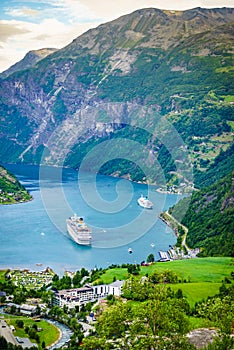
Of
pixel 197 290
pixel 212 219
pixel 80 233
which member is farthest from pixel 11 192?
pixel 197 290

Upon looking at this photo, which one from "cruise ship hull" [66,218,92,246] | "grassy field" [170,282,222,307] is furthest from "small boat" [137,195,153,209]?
"grassy field" [170,282,222,307]

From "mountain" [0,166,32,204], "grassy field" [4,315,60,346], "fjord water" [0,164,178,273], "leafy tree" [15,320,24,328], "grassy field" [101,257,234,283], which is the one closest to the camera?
"grassy field" [4,315,60,346]

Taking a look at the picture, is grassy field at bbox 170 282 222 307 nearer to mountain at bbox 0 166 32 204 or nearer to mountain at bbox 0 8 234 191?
mountain at bbox 0 166 32 204

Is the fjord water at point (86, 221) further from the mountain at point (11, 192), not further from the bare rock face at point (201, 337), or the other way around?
the bare rock face at point (201, 337)

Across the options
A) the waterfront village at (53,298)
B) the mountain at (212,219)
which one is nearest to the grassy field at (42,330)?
the waterfront village at (53,298)

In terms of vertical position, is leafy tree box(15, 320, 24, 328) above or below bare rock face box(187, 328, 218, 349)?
above

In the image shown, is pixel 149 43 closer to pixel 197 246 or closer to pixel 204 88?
pixel 204 88

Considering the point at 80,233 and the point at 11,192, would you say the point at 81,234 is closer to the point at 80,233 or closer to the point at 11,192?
the point at 80,233

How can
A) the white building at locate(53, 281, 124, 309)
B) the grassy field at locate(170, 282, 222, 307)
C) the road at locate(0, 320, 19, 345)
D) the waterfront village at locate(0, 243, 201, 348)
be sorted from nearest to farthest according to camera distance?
the road at locate(0, 320, 19, 345) → the waterfront village at locate(0, 243, 201, 348) → the grassy field at locate(170, 282, 222, 307) → the white building at locate(53, 281, 124, 309)
